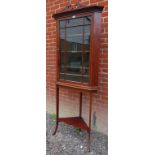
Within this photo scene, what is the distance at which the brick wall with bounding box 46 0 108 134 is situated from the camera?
285 centimetres

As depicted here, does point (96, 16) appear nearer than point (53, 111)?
Yes

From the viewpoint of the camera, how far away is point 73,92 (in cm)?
339

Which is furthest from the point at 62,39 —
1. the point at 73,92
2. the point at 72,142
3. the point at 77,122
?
the point at 72,142

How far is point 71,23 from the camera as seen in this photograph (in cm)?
266

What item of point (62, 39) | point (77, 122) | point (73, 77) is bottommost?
point (77, 122)

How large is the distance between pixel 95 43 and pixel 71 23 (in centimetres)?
43

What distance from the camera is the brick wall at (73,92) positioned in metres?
2.85

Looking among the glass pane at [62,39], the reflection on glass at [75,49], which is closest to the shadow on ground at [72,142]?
the reflection on glass at [75,49]

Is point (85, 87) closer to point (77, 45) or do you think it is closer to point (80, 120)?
point (77, 45)

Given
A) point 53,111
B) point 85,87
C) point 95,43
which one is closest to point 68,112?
point 53,111

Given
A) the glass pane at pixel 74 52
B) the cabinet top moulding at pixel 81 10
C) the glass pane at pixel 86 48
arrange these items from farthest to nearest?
the glass pane at pixel 74 52 < the glass pane at pixel 86 48 < the cabinet top moulding at pixel 81 10

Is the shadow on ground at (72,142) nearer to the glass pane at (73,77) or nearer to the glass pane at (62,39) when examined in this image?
the glass pane at (73,77)

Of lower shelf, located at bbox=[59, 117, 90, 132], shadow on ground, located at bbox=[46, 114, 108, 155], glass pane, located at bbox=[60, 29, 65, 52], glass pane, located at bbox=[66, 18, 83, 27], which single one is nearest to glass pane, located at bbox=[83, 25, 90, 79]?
glass pane, located at bbox=[66, 18, 83, 27]

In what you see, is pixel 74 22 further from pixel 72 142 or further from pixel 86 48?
pixel 72 142
